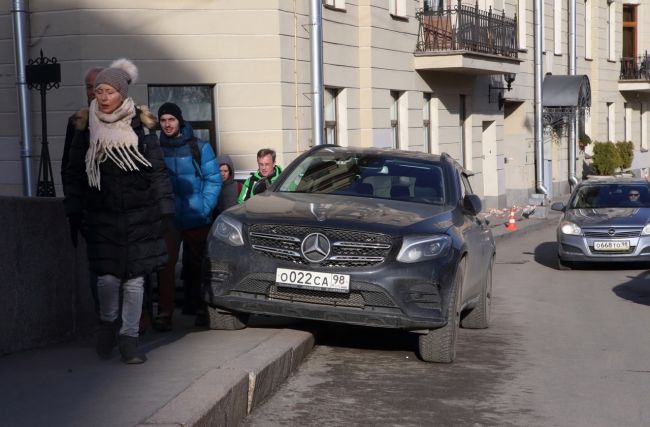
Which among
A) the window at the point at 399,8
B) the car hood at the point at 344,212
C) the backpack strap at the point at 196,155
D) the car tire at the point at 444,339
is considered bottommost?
the car tire at the point at 444,339

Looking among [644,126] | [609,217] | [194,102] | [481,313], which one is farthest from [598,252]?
[644,126]

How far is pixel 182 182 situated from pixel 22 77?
10.1 meters

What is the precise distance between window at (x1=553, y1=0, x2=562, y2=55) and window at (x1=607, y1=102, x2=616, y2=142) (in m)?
8.06

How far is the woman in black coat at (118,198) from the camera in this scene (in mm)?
7180

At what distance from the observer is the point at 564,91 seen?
3512 cm

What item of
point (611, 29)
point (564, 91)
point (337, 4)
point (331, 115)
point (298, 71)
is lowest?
point (331, 115)

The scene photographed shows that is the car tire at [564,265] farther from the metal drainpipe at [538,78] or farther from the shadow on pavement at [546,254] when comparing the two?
the metal drainpipe at [538,78]

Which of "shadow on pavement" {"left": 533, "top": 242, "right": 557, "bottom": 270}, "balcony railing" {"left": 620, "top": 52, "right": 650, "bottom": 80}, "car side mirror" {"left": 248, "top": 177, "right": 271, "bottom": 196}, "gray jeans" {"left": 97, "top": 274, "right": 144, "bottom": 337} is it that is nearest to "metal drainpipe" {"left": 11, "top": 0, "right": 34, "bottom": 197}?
"car side mirror" {"left": 248, "top": 177, "right": 271, "bottom": 196}

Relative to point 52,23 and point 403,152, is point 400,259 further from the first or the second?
point 52,23

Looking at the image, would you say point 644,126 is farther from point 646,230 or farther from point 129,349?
point 129,349

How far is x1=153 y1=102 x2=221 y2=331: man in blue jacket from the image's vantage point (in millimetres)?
9438

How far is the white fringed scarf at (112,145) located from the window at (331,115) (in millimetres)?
15217

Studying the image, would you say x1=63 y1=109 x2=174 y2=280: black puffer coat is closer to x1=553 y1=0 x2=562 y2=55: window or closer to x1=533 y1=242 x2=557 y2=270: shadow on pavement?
x1=533 y1=242 x2=557 y2=270: shadow on pavement

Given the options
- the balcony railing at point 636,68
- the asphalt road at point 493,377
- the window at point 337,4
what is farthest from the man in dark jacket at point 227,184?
the balcony railing at point 636,68
